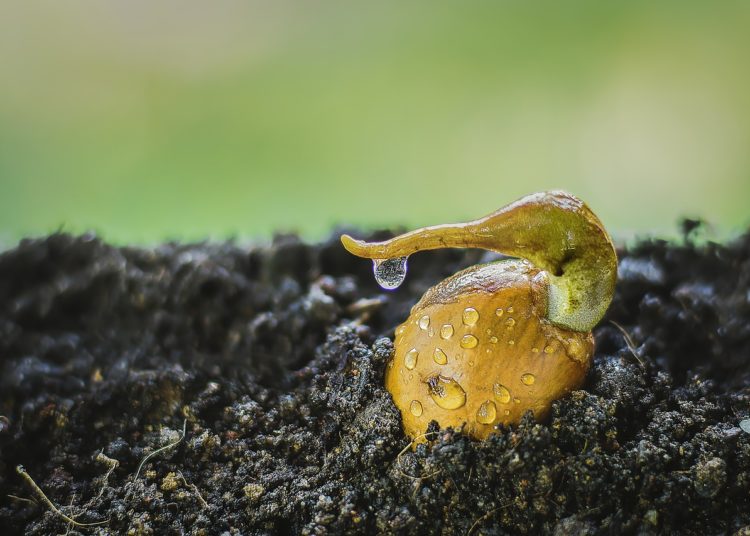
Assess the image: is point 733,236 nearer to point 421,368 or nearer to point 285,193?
point 421,368

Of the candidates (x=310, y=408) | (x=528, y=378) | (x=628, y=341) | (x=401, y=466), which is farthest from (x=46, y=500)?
(x=628, y=341)

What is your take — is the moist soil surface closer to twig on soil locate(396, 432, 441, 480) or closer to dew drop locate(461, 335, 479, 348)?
twig on soil locate(396, 432, 441, 480)

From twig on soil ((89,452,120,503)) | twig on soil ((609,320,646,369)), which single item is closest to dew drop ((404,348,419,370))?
twig on soil ((609,320,646,369))

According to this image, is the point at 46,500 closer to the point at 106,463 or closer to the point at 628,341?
the point at 106,463

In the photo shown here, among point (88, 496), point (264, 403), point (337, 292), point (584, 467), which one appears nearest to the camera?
point (584, 467)

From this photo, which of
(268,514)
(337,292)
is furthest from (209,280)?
(268,514)

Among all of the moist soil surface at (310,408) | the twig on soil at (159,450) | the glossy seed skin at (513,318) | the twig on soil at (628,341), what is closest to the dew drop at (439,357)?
the glossy seed skin at (513,318)
